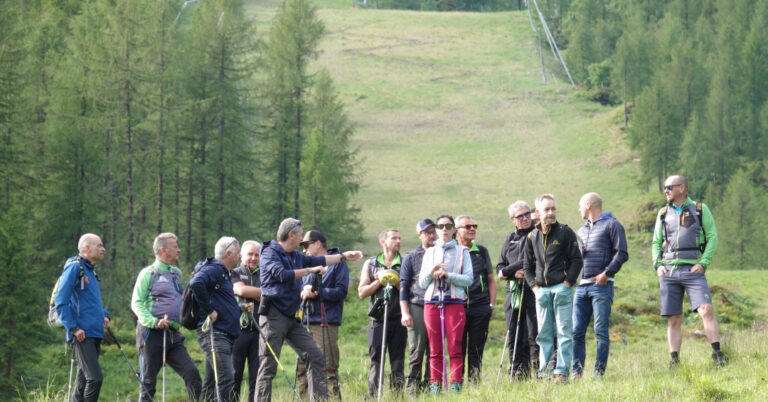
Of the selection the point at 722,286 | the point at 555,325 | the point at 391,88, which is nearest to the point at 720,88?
the point at 391,88

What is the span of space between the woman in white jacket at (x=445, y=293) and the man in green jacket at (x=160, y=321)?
2.65m

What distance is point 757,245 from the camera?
51094 mm

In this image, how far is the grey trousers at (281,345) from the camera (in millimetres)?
8930

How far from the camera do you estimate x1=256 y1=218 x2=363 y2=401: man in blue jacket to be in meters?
8.89

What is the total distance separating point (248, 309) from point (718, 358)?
531 cm

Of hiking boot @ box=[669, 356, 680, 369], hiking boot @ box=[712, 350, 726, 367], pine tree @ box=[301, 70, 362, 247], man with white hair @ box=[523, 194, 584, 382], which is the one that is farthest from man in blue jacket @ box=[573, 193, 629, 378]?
pine tree @ box=[301, 70, 362, 247]

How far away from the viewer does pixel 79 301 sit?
8906 mm

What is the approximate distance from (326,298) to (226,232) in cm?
2911

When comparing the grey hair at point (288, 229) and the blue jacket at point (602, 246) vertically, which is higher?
the grey hair at point (288, 229)

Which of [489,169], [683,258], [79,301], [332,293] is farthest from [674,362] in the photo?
[489,169]

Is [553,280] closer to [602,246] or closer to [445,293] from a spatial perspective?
[602,246]

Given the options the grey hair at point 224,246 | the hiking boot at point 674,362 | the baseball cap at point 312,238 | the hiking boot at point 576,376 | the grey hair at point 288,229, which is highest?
the grey hair at point 288,229

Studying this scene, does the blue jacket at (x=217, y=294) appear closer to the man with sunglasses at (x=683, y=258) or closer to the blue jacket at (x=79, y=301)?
the blue jacket at (x=79, y=301)

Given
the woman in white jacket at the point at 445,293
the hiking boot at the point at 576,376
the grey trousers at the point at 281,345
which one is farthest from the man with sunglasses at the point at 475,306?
the grey trousers at the point at 281,345
